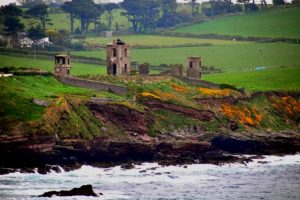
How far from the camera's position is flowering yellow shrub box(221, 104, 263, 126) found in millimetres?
143375

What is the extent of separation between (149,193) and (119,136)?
1821 cm

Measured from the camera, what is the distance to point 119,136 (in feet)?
424

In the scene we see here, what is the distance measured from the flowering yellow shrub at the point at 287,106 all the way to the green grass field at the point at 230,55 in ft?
85.8

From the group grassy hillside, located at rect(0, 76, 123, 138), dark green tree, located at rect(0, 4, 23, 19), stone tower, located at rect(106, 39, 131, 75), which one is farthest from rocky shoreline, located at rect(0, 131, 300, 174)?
dark green tree, located at rect(0, 4, 23, 19)

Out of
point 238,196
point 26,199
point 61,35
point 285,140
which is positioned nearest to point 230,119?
point 285,140

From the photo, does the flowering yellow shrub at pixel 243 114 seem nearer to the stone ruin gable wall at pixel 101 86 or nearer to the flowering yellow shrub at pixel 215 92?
the flowering yellow shrub at pixel 215 92

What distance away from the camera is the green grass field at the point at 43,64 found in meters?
164

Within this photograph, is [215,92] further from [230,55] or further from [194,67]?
[230,55]

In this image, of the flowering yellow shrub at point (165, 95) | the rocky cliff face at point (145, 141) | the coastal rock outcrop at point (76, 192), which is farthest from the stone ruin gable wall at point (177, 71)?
the coastal rock outcrop at point (76, 192)

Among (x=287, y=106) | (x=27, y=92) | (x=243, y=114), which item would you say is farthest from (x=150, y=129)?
(x=287, y=106)

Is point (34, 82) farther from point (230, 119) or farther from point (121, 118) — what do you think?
point (230, 119)

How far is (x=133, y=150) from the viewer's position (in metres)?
128

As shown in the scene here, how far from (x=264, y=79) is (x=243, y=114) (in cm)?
2446

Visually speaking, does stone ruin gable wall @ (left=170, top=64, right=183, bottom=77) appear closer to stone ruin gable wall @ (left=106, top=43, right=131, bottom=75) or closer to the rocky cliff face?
stone ruin gable wall @ (left=106, top=43, right=131, bottom=75)
